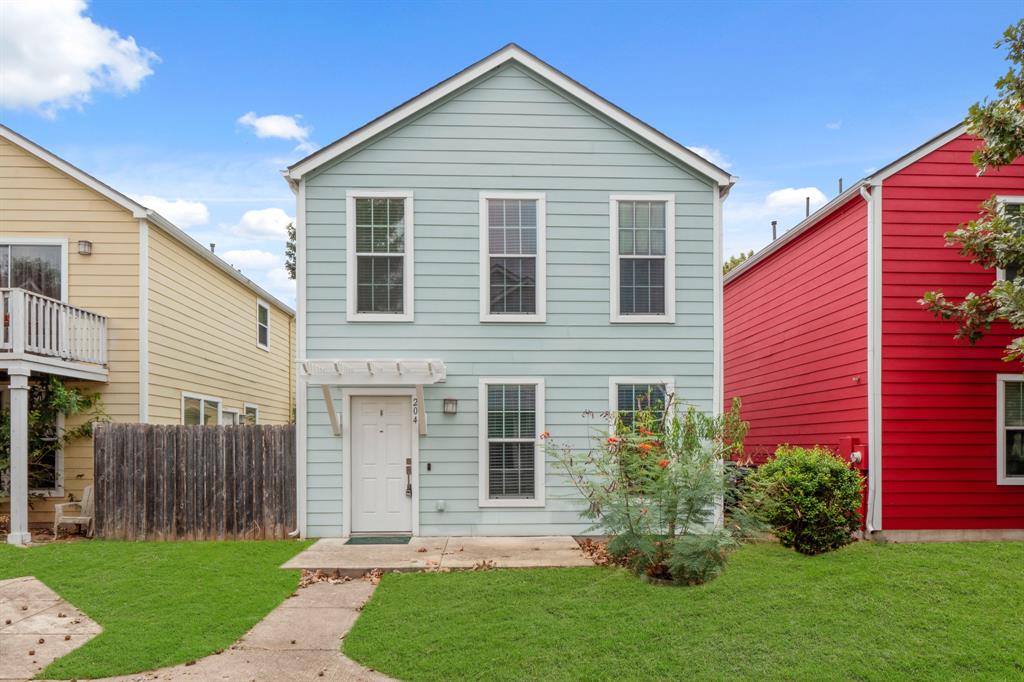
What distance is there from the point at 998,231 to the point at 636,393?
5.15 meters

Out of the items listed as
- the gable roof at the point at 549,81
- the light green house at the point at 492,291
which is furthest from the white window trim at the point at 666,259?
the gable roof at the point at 549,81

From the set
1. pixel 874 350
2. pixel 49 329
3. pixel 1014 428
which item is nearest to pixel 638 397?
pixel 874 350

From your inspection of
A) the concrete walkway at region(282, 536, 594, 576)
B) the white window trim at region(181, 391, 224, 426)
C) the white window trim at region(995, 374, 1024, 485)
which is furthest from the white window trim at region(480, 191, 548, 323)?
the white window trim at region(181, 391, 224, 426)

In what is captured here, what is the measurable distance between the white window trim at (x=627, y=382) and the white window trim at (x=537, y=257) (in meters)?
1.41

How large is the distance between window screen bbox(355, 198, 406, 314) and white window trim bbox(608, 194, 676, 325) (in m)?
3.14

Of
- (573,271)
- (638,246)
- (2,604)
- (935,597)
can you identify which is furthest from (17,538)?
(935,597)

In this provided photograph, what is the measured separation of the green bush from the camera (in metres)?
8.73

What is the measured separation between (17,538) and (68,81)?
45.3 feet

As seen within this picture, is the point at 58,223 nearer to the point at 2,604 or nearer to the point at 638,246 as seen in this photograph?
the point at 2,604

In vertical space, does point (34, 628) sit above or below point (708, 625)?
below

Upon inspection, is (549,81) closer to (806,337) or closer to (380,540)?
(806,337)

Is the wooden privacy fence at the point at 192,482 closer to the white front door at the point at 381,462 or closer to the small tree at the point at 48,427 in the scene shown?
the white front door at the point at 381,462

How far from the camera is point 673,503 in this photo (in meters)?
7.16

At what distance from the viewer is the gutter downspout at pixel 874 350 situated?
995cm
